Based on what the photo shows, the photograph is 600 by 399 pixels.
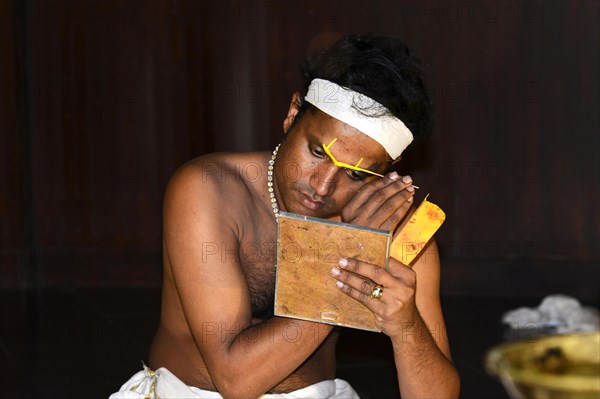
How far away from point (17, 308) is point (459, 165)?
316 centimetres

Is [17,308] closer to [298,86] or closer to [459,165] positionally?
[298,86]

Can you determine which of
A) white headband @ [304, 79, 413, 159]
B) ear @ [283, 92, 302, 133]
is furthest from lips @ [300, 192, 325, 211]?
ear @ [283, 92, 302, 133]

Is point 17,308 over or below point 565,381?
below

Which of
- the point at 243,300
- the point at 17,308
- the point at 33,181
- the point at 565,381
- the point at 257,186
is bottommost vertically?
the point at 17,308

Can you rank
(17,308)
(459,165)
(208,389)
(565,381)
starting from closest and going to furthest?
(565,381) < (208,389) < (17,308) < (459,165)

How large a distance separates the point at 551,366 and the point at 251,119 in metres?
5.54

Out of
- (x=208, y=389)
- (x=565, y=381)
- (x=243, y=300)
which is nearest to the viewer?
(x=565, y=381)

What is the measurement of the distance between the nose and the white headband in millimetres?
125

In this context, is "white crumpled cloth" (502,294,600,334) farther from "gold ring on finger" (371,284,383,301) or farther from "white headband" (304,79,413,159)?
Result: "gold ring on finger" (371,284,383,301)

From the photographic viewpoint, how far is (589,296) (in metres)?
5.80

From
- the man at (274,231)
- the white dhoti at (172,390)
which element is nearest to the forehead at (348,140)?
the man at (274,231)

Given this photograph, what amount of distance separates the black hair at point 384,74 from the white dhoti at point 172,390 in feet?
2.41

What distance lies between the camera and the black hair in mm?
2264

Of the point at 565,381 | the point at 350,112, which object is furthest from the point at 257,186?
the point at 565,381
